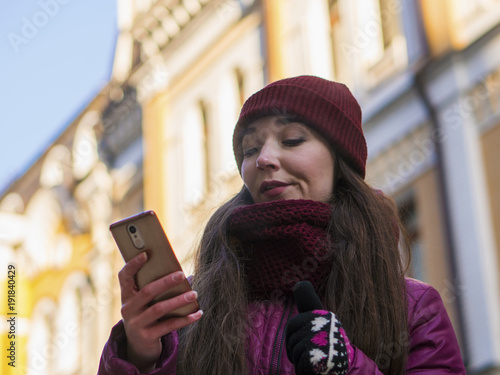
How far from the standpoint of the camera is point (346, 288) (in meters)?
2.13

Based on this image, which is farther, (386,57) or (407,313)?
(386,57)

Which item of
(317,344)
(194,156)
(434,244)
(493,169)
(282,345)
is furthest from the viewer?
(194,156)

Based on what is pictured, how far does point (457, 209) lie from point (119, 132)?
28.1 ft

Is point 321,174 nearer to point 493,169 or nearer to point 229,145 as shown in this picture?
point 493,169

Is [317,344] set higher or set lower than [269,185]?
lower

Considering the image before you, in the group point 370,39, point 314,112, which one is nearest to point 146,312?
point 314,112

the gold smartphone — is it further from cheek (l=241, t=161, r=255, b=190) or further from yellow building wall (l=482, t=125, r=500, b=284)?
yellow building wall (l=482, t=125, r=500, b=284)

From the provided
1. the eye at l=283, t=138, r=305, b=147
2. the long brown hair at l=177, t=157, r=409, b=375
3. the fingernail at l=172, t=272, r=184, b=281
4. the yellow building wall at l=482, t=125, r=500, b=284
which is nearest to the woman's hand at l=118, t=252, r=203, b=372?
the fingernail at l=172, t=272, r=184, b=281

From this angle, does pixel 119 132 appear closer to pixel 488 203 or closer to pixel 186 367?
pixel 488 203

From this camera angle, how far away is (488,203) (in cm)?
754

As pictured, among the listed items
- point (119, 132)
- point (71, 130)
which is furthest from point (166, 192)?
point (71, 130)

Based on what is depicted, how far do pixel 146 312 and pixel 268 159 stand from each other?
59 cm

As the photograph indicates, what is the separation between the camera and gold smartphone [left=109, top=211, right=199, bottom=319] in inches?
73.7

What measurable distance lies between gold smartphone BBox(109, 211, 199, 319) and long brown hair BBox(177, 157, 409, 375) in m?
0.24
